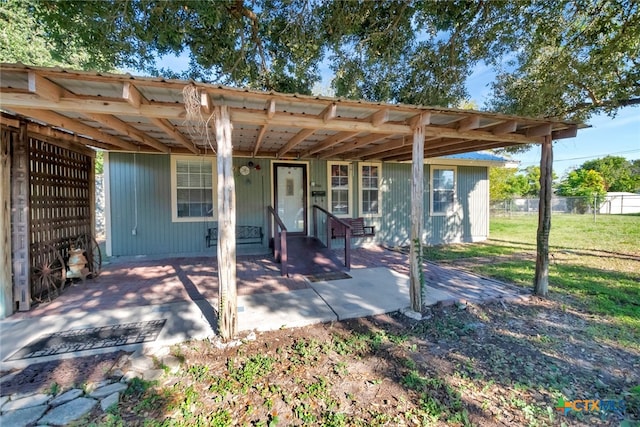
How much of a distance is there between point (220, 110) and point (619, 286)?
22.2 ft

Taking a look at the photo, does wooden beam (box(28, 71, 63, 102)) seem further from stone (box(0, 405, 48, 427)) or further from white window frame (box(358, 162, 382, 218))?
white window frame (box(358, 162, 382, 218))

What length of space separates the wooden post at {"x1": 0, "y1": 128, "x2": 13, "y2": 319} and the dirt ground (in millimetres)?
1570

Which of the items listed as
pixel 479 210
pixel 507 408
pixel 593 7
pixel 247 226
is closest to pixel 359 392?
pixel 507 408

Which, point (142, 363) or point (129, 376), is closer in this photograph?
point (129, 376)

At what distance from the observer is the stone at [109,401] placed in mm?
1961

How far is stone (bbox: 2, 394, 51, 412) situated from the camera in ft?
6.30

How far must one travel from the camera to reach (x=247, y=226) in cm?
687

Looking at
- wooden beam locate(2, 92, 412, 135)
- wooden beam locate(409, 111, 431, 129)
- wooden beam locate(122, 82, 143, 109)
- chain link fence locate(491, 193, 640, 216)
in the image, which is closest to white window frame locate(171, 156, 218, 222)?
wooden beam locate(2, 92, 412, 135)

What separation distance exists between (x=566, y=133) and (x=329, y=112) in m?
3.73

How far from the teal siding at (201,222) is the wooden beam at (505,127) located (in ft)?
12.8

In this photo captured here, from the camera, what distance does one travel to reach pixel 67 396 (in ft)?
6.70

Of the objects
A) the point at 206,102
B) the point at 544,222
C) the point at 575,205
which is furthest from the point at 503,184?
the point at 206,102

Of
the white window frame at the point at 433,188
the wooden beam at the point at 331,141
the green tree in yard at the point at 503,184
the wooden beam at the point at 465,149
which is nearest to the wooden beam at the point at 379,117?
the wooden beam at the point at 331,141

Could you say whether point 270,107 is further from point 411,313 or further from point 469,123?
point 411,313
